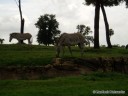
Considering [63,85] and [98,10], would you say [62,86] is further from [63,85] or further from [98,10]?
[98,10]

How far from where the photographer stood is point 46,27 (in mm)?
93625

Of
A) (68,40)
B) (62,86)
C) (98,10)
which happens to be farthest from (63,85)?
(98,10)

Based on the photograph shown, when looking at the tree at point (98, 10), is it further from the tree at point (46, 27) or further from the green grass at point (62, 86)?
the tree at point (46, 27)

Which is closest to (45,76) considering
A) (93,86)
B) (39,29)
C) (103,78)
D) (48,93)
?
(103,78)

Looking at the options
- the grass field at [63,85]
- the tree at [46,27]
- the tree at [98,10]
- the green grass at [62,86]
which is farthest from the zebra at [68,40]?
the tree at [46,27]

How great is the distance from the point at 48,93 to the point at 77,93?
4.71ft

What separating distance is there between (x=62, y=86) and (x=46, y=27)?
6984 centimetres

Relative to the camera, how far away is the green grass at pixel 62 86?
21.7 metres

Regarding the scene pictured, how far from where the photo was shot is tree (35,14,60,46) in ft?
299

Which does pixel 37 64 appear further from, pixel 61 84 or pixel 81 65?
pixel 61 84

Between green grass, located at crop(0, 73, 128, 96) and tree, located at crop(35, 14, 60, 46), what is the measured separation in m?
62.8

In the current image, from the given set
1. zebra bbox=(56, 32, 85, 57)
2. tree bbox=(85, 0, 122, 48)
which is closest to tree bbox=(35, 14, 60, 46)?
tree bbox=(85, 0, 122, 48)

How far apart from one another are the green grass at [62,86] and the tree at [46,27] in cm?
6282

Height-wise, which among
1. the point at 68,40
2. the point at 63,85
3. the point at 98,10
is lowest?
the point at 63,85
